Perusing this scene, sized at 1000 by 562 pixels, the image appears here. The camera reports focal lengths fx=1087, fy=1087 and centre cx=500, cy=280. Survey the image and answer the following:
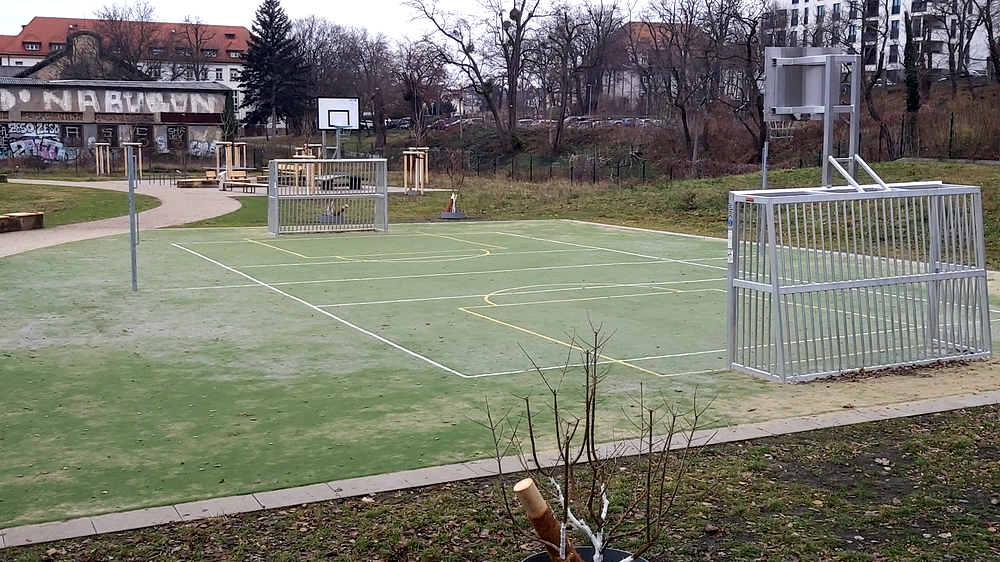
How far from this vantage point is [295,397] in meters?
8.64

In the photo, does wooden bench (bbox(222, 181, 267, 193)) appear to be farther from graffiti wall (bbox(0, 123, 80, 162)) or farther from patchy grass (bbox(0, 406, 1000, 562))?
patchy grass (bbox(0, 406, 1000, 562))

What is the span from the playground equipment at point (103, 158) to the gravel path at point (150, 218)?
11.0m

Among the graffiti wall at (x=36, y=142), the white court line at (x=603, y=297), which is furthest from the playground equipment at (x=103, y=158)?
the white court line at (x=603, y=297)

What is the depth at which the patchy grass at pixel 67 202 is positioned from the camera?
28891 millimetres

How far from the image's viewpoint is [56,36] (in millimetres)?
124000

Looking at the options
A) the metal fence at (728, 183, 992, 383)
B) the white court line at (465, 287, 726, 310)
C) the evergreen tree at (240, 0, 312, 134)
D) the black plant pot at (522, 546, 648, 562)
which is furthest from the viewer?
the evergreen tree at (240, 0, 312, 134)

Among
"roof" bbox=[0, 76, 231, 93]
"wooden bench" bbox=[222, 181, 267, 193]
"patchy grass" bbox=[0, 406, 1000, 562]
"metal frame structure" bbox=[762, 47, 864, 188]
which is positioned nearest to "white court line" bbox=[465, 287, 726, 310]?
"metal frame structure" bbox=[762, 47, 864, 188]

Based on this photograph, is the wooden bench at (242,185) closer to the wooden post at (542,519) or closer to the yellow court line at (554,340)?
the yellow court line at (554,340)

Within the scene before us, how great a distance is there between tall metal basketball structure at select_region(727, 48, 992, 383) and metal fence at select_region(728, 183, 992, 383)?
0.01m

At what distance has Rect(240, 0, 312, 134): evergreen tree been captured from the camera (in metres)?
80.8

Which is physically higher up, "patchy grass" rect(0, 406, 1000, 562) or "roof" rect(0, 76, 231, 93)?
"roof" rect(0, 76, 231, 93)

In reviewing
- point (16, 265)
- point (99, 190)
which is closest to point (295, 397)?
Answer: point (16, 265)

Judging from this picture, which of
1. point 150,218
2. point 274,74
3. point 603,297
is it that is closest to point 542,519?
point 603,297

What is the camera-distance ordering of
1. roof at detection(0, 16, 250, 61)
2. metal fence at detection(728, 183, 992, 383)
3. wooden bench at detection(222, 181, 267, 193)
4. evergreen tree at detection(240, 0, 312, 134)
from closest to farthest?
metal fence at detection(728, 183, 992, 383)
wooden bench at detection(222, 181, 267, 193)
evergreen tree at detection(240, 0, 312, 134)
roof at detection(0, 16, 250, 61)
